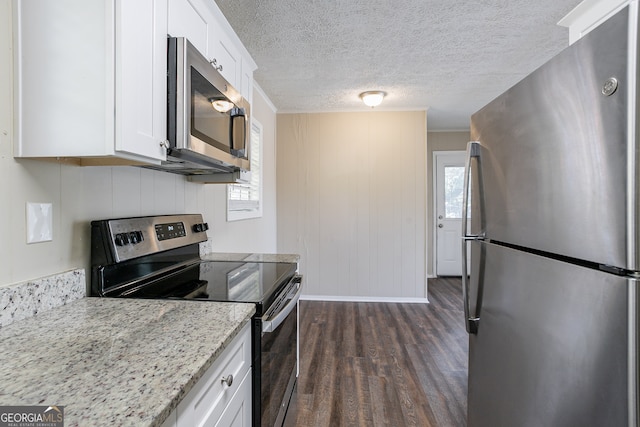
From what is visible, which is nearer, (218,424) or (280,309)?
(218,424)

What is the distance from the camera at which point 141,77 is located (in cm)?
92

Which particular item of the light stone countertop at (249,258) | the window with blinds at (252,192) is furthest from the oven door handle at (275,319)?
Answer: the window with blinds at (252,192)

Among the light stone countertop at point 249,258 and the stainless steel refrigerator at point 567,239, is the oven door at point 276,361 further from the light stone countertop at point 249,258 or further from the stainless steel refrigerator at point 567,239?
the stainless steel refrigerator at point 567,239

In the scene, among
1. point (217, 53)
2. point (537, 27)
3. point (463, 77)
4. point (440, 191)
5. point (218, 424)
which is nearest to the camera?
point (218, 424)

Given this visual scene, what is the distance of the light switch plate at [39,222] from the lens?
0.92 meters

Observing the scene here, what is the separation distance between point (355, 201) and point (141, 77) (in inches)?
125

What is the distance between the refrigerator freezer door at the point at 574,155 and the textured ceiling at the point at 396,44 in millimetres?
1241

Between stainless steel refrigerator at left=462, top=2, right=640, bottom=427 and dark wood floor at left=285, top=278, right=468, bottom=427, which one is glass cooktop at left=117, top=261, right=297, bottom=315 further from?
stainless steel refrigerator at left=462, top=2, right=640, bottom=427

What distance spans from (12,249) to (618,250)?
5.10 feet

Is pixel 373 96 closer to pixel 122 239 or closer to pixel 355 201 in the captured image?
pixel 355 201

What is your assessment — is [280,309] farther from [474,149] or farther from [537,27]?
[537,27]

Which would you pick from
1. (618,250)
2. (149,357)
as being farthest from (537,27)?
(149,357)

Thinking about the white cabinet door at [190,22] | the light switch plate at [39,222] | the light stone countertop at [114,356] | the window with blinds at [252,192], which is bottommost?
the light stone countertop at [114,356]

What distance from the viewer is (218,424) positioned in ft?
2.61
